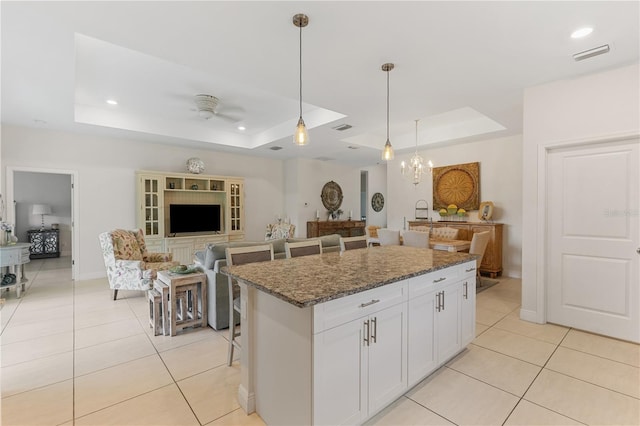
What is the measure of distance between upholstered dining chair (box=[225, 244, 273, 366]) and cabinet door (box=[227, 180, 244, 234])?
14.1ft

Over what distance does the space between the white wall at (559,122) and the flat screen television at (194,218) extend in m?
5.87

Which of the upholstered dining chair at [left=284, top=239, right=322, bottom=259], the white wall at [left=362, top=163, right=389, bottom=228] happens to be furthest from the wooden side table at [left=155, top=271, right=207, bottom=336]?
the white wall at [left=362, top=163, right=389, bottom=228]

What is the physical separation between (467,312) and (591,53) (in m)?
2.58

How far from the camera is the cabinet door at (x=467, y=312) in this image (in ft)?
8.34

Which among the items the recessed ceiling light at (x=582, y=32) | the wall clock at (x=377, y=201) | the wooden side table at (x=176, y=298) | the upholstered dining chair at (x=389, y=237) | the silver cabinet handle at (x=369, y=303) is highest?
the recessed ceiling light at (x=582, y=32)

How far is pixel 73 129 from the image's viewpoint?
4.99 m

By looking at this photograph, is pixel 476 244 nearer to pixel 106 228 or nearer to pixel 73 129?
pixel 106 228

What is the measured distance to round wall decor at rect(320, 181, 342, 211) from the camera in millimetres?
8055

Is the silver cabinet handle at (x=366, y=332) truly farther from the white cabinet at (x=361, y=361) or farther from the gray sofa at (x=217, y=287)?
the gray sofa at (x=217, y=287)

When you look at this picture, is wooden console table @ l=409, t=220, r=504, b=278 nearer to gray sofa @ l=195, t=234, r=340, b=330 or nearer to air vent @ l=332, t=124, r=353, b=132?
air vent @ l=332, t=124, r=353, b=132

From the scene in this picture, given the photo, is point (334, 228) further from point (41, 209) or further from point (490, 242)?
point (41, 209)

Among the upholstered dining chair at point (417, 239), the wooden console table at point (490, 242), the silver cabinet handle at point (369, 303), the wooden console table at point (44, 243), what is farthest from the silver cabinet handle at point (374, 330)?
the wooden console table at point (44, 243)

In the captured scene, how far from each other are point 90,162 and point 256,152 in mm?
3233

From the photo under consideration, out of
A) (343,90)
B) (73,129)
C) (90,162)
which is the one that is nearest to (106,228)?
(90,162)
